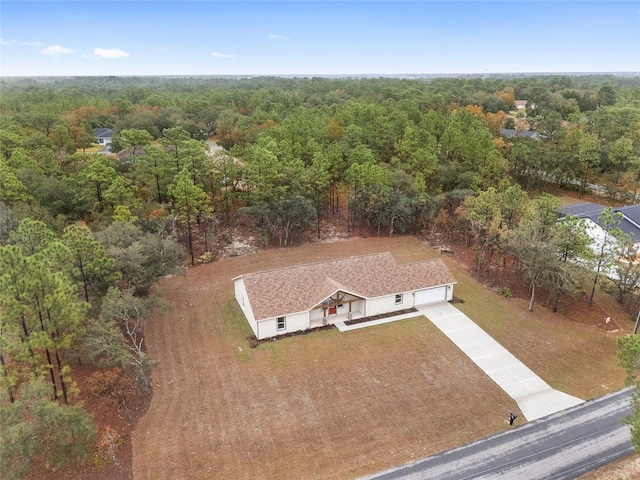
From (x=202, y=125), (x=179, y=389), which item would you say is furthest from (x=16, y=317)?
(x=202, y=125)

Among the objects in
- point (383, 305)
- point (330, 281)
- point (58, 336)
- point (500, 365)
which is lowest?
point (500, 365)

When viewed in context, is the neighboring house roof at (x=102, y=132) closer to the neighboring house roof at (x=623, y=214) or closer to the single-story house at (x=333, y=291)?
the single-story house at (x=333, y=291)

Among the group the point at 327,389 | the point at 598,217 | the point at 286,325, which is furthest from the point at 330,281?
the point at 598,217

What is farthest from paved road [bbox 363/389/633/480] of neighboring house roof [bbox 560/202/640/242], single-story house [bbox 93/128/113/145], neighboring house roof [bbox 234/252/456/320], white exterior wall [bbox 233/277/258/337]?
single-story house [bbox 93/128/113/145]

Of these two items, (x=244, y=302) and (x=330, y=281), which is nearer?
(x=330, y=281)

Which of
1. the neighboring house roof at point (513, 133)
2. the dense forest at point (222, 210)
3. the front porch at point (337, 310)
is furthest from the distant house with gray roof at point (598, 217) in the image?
the neighboring house roof at point (513, 133)

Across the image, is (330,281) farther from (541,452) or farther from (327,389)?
(541,452)
